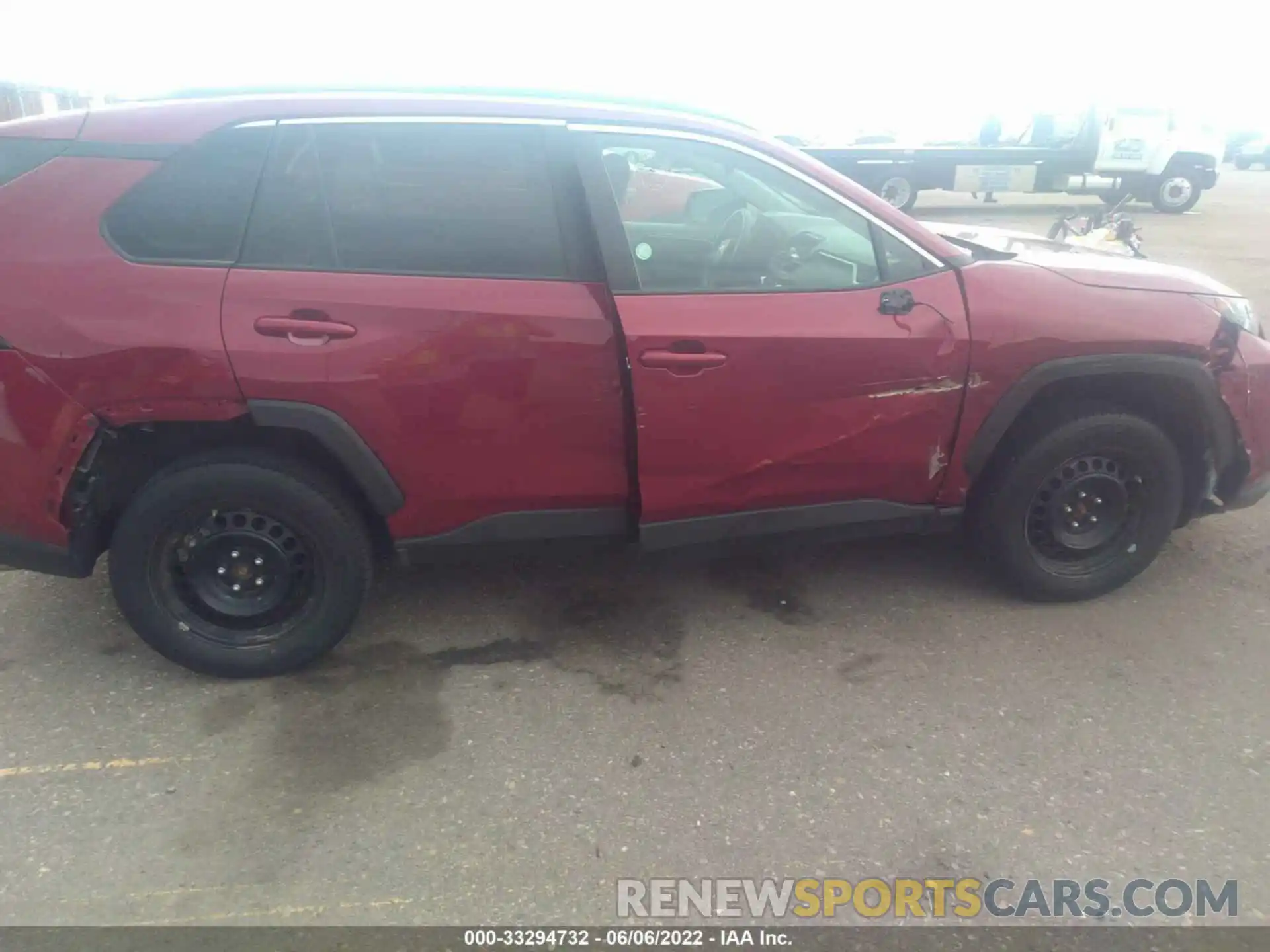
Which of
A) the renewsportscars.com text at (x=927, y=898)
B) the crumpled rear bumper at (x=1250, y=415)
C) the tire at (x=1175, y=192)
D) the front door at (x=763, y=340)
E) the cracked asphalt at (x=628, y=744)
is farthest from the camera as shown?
the tire at (x=1175, y=192)

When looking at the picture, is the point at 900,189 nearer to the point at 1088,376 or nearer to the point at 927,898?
the point at 1088,376

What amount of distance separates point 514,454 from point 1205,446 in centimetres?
258

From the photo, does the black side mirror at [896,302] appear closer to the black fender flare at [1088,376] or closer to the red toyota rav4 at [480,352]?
the red toyota rav4 at [480,352]

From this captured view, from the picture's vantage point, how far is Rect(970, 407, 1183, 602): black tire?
3199 millimetres

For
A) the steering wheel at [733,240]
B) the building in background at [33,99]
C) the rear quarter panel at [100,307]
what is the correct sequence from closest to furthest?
the rear quarter panel at [100,307], the steering wheel at [733,240], the building in background at [33,99]

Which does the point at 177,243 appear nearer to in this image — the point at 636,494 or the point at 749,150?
the point at 636,494

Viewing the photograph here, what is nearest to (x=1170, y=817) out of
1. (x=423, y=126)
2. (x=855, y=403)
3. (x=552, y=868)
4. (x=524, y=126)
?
(x=855, y=403)

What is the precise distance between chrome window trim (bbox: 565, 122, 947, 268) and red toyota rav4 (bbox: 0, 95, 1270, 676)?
0.01 meters

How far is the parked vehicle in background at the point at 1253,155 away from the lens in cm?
3247

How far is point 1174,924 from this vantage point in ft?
6.90

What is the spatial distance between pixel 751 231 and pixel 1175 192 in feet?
55.1

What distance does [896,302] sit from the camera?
2936mm

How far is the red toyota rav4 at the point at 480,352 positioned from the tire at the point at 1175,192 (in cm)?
1552

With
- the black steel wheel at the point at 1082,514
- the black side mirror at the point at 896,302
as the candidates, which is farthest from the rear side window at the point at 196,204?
the black steel wheel at the point at 1082,514
